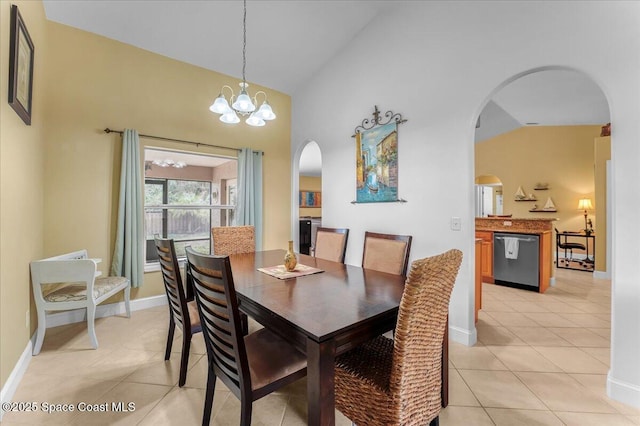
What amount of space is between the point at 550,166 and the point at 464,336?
261 inches

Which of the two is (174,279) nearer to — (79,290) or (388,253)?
(79,290)

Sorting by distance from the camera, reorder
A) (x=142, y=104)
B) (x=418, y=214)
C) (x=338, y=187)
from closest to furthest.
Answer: (x=418, y=214) → (x=142, y=104) → (x=338, y=187)

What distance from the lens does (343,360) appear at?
4.47 feet

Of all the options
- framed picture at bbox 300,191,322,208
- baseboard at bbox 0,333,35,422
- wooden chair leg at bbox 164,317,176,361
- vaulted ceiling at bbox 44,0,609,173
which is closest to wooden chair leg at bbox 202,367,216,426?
wooden chair leg at bbox 164,317,176,361

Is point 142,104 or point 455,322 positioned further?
point 142,104

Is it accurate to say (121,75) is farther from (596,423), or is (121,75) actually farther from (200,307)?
(596,423)

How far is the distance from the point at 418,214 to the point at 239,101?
1.96 m

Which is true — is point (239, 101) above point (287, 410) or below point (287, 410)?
above

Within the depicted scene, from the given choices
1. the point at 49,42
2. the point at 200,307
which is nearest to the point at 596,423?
the point at 200,307

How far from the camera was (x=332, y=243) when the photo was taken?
9.67 feet

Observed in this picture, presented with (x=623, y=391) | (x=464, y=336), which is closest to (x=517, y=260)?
(x=464, y=336)

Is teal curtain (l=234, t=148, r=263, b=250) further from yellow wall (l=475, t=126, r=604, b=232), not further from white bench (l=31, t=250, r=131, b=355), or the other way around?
yellow wall (l=475, t=126, r=604, b=232)

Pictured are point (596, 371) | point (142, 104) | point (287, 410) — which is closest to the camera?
point (287, 410)

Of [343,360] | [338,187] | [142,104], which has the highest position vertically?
[142,104]
